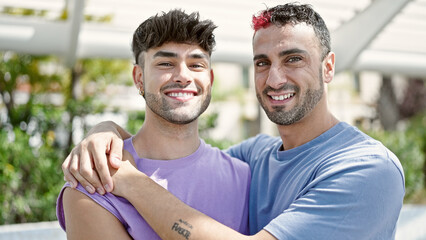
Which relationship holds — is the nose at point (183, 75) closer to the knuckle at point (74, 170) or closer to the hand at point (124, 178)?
the hand at point (124, 178)

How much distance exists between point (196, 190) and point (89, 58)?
5.19 meters

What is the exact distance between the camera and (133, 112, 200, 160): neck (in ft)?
7.84

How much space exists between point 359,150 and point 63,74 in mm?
7562

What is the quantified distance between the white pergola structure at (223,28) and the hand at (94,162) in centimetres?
321

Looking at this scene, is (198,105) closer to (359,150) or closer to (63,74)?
(359,150)

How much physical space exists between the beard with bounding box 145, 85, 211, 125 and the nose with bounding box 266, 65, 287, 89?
39 cm

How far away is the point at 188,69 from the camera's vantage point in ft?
7.74

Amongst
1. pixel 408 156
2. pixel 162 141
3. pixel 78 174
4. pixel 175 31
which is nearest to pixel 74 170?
pixel 78 174

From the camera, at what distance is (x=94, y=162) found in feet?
6.96

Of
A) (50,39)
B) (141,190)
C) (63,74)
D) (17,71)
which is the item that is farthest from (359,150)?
(63,74)

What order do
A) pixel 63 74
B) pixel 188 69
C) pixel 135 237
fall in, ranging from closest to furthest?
pixel 135 237
pixel 188 69
pixel 63 74

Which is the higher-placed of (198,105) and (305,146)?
(198,105)

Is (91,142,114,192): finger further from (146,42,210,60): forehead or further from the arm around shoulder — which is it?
(146,42,210,60): forehead

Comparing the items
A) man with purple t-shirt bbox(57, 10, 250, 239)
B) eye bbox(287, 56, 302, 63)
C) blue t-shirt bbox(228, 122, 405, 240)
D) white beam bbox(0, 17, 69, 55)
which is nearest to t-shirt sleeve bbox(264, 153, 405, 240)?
blue t-shirt bbox(228, 122, 405, 240)
